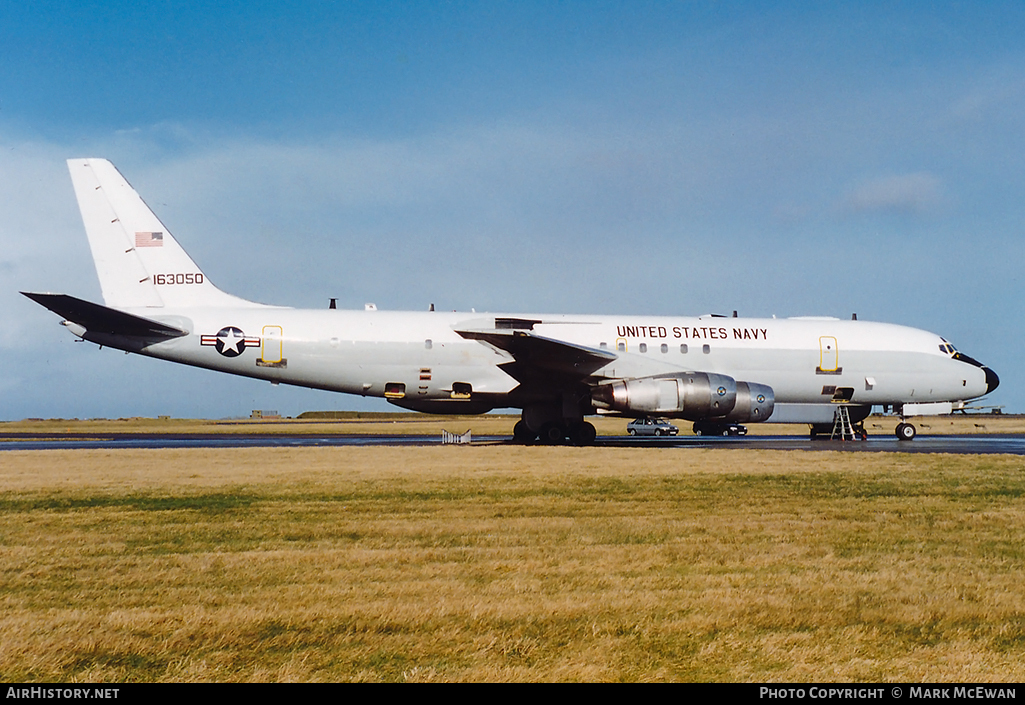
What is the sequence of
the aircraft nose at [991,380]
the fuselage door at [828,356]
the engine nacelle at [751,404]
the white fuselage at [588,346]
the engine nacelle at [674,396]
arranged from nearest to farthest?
the engine nacelle at [674,396] < the engine nacelle at [751,404] < the white fuselage at [588,346] < the fuselage door at [828,356] < the aircraft nose at [991,380]

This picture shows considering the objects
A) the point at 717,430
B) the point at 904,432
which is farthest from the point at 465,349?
the point at 717,430

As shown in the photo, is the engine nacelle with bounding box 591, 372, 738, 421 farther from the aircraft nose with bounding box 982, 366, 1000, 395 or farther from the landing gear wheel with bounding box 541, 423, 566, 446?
the aircraft nose with bounding box 982, 366, 1000, 395

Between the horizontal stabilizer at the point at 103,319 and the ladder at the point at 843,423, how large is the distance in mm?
19685

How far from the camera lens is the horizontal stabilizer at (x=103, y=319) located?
A: 1928 centimetres

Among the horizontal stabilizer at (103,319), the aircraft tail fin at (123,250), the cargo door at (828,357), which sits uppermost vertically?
the aircraft tail fin at (123,250)

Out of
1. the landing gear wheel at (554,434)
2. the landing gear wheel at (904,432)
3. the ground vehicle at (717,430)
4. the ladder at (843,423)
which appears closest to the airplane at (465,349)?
the landing gear wheel at (554,434)

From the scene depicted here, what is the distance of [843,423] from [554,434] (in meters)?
10.0

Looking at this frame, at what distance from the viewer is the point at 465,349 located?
73.9ft

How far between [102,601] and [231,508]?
416cm

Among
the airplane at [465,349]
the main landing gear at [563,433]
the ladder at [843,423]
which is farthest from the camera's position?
the ladder at [843,423]

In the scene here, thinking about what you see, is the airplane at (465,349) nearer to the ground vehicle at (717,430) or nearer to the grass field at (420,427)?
the grass field at (420,427)

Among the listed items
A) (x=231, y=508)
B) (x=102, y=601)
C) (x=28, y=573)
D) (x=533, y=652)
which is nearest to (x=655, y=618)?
(x=533, y=652)

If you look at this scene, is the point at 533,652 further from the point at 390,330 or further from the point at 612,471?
the point at 390,330

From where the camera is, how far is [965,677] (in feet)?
13.1
